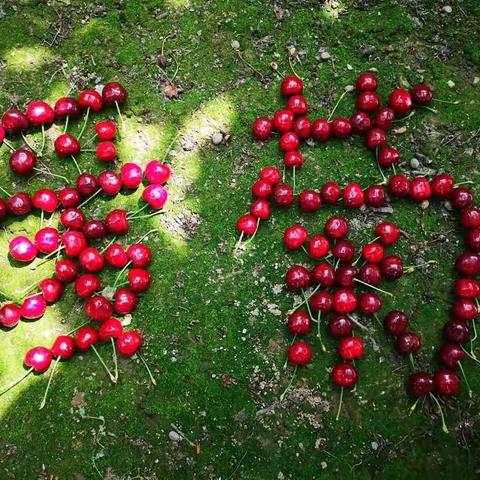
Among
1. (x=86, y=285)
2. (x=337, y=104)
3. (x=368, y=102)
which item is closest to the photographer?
(x=86, y=285)

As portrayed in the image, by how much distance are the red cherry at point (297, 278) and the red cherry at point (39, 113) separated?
248 centimetres

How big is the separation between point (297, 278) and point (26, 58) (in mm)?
3188

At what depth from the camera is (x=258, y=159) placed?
469cm

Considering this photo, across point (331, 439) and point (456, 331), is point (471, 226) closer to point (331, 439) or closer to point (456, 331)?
point (456, 331)

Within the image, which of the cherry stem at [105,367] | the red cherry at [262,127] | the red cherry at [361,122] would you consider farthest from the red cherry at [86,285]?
the red cherry at [361,122]

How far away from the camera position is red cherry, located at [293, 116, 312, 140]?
4.61 m

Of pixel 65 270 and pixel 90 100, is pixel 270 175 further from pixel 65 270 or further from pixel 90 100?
pixel 65 270

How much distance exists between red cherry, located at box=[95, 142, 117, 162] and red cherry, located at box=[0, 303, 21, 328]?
1422 mm

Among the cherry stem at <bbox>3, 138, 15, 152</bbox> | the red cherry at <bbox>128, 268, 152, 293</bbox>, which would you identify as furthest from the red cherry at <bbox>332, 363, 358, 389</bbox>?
the cherry stem at <bbox>3, 138, 15, 152</bbox>

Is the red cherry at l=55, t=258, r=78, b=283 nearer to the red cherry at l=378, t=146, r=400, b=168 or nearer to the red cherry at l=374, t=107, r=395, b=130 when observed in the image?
the red cherry at l=378, t=146, r=400, b=168

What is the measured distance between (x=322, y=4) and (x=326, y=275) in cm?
264

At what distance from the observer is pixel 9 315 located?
163 inches

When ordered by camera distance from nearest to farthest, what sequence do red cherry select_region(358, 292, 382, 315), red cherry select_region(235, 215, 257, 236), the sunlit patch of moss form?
1. red cherry select_region(358, 292, 382, 315)
2. red cherry select_region(235, 215, 257, 236)
3. the sunlit patch of moss

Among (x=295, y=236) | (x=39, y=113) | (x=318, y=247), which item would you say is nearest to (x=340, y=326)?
(x=318, y=247)
